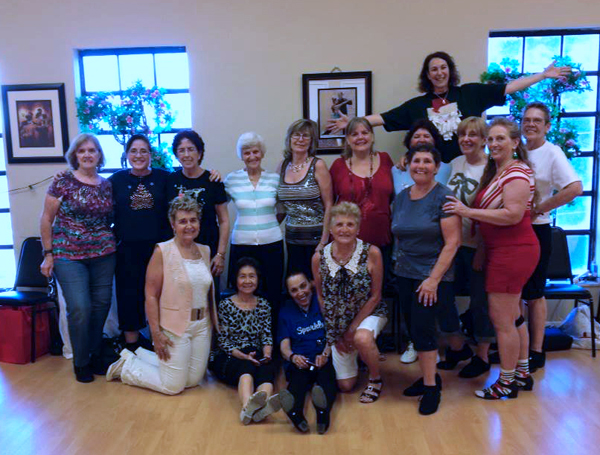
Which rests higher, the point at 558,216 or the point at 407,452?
the point at 558,216

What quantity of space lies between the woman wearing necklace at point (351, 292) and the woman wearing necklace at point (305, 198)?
35cm

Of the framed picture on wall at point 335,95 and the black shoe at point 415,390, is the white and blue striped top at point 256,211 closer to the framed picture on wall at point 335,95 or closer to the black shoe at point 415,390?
the framed picture on wall at point 335,95

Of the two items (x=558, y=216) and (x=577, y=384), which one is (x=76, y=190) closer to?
(x=577, y=384)

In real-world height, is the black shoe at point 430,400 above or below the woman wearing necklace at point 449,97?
below

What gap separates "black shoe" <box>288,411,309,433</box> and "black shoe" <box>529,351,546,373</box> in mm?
1543

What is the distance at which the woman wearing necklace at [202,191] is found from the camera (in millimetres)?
3098

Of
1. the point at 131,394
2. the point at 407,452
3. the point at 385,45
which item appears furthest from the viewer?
the point at 385,45

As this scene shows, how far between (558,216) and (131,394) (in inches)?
136

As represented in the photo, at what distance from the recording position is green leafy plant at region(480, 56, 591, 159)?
3464 millimetres

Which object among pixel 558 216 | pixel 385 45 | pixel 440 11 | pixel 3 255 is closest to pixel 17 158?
pixel 3 255

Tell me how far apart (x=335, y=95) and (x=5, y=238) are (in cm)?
305

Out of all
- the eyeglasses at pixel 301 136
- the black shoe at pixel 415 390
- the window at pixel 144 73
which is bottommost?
the black shoe at pixel 415 390

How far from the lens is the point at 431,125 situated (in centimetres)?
295

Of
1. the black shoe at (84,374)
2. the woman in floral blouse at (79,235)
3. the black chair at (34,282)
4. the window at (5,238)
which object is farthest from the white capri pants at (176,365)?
the window at (5,238)
